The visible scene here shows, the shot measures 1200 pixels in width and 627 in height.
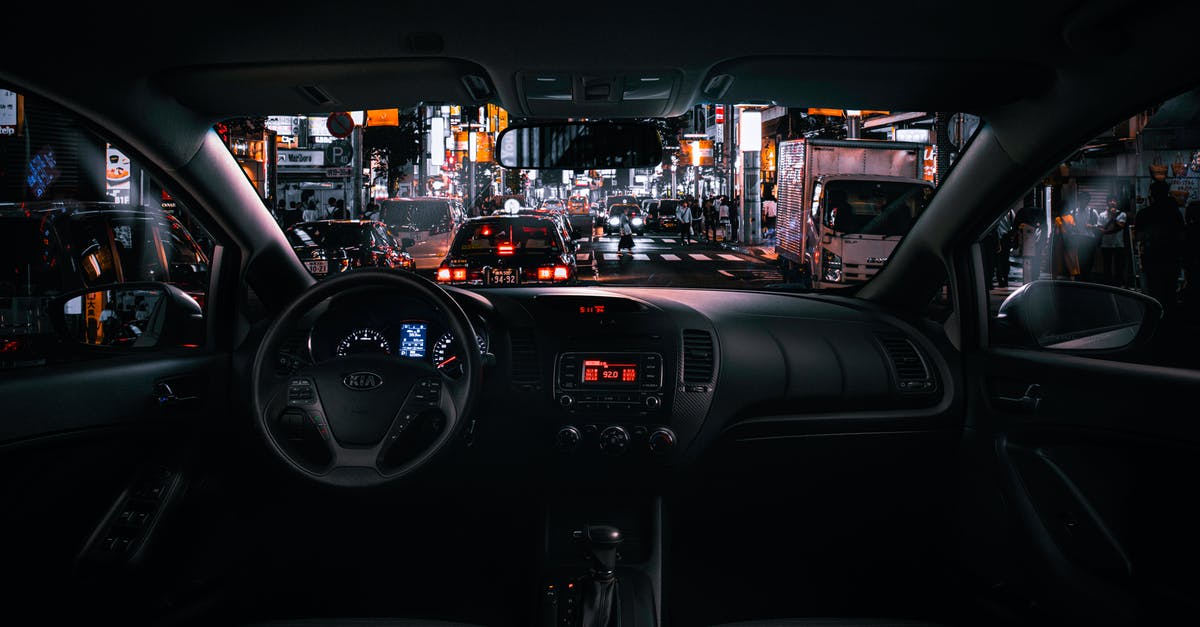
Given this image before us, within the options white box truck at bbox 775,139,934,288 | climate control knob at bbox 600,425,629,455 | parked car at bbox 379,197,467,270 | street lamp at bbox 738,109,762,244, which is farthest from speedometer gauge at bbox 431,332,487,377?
street lamp at bbox 738,109,762,244

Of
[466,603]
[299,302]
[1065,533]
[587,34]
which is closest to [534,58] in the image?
[587,34]

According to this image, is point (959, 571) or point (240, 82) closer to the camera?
point (240, 82)

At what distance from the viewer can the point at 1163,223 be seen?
13.2 m

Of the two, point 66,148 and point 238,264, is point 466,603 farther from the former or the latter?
point 66,148

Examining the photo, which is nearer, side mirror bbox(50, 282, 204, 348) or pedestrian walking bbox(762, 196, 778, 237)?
side mirror bbox(50, 282, 204, 348)

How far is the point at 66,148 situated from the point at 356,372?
18497 mm

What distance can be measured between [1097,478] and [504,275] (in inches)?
327

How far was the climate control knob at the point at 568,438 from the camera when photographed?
407cm

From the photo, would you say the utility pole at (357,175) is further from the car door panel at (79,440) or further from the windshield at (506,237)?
the car door panel at (79,440)

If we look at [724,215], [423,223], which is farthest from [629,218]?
[423,223]

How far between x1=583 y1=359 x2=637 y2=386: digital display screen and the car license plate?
7092 mm

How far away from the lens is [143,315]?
4.10 meters

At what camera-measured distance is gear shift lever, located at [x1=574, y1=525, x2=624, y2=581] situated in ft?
12.3

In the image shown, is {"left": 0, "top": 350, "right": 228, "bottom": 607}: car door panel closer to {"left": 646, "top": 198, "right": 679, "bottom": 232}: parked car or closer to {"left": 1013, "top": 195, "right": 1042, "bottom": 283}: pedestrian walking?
{"left": 1013, "top": 195, "right": 1042, "bottom": 283}: pedestrian walking
